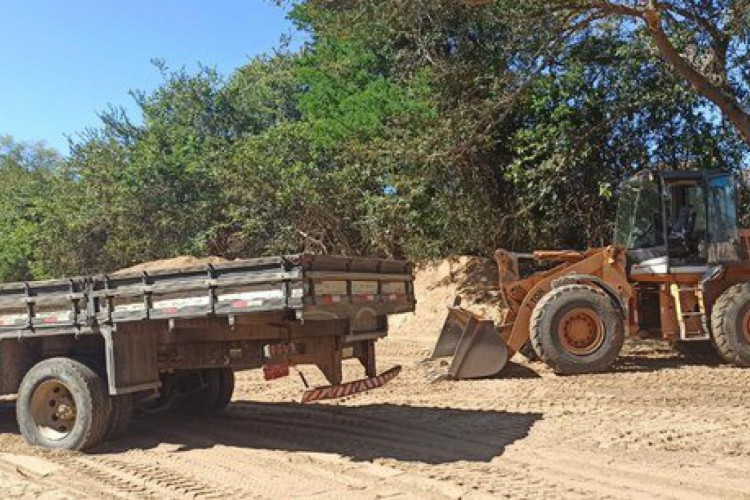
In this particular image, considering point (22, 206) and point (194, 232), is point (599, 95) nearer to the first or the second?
point (194, 232)

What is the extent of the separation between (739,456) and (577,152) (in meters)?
9.95

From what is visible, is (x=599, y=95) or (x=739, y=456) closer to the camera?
(x=739, y=456)

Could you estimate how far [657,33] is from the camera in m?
12.4

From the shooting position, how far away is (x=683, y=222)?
12156 millimetres

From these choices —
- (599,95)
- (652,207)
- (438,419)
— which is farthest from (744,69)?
(438,419)

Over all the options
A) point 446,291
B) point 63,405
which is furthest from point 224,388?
point 446,291

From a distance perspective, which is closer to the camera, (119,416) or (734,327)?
(119,416)

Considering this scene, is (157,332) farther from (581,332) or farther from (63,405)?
(581,332)

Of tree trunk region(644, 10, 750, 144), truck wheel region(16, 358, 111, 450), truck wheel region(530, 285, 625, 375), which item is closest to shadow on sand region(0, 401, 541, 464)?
truck wheel region(16, 358, 111, 450)

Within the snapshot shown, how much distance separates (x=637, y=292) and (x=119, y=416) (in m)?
7.96

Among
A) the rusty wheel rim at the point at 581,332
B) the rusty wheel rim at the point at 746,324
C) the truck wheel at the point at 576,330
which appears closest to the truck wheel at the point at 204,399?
the truck wheel at the point at 576,330

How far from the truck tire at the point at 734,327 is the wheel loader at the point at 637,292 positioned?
0.01 m

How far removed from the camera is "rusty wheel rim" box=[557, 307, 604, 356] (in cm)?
1124

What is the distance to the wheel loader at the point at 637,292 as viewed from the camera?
1116 cm
